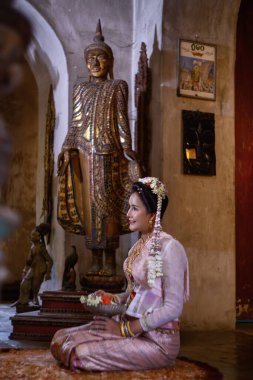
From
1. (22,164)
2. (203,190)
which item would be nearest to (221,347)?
(203,190)

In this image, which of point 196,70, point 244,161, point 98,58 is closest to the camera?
point 98,58

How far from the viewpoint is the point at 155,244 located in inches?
120

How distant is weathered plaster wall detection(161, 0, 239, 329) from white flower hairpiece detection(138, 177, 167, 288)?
2396mm

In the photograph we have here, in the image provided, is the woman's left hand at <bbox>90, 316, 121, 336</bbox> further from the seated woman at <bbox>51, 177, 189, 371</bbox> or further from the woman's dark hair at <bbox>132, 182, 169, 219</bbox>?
the woman's dark hair at <bbox>132, 182, 169, 219</bbox>

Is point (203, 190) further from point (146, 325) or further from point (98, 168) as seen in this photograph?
point (146, 325)

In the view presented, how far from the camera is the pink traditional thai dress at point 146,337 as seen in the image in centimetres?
295

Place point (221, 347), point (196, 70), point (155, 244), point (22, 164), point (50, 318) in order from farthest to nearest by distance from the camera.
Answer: point (22, 164) < point (196, 70) < point (50, 318) < point (221, 347) < point (155, 244)

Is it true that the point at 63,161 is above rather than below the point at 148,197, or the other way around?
above

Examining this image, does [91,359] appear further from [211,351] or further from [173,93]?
[173,93]

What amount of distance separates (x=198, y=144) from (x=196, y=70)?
0.77 metres

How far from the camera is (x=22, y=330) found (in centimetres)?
472

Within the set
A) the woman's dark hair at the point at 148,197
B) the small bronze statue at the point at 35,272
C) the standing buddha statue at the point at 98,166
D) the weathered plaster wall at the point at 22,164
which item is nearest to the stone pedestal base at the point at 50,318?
the standing buddha statue at the point at 98,166

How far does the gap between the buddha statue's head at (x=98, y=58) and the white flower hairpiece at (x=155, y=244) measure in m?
2.35

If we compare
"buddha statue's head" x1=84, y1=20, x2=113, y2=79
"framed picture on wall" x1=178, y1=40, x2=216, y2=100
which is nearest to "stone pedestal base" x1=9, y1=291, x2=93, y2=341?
"buddha statue's head" x1=84, y1=20, x2=113, y2=79
